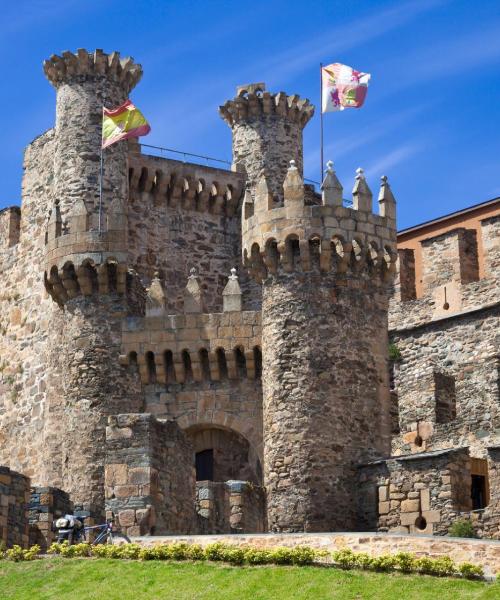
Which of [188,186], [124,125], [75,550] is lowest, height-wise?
[75,550]

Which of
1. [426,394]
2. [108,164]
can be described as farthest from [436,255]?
[108,164]

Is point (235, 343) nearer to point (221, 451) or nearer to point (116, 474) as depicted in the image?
point (221, 451)

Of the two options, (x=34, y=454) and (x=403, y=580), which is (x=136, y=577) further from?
(x=34, y=454)

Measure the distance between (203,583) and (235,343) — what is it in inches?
610

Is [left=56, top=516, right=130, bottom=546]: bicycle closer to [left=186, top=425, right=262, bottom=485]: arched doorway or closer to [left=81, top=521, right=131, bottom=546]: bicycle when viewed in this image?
[left=81, top=521, right=131, bottom=546]: bicycle

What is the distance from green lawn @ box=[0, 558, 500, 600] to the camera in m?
35.3

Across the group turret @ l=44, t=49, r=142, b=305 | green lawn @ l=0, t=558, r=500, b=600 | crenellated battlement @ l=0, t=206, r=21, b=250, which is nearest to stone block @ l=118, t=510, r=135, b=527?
green lawn @ l=0, t=558, r=500, b=600

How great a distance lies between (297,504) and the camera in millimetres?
45750

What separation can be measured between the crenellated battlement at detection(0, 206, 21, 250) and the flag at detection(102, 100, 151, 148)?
318 inches

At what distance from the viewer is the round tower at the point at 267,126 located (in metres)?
61.1

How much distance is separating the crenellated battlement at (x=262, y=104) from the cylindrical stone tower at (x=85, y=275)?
13.6 feet

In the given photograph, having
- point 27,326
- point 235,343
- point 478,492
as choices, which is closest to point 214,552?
point 478,492

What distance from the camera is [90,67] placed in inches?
2290

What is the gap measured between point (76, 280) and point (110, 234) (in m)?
1.68
